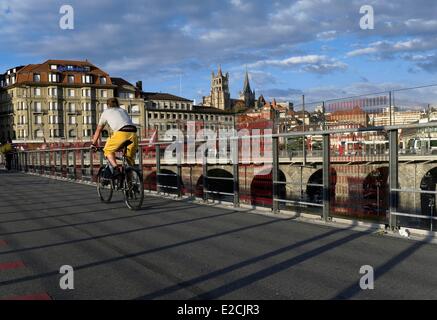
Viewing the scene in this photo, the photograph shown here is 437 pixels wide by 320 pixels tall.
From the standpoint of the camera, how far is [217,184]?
11.0 metres

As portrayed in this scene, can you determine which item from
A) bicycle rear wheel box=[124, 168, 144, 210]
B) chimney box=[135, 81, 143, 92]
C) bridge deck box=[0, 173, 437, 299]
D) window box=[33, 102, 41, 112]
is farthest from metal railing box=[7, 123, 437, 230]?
chimney box=[135, 81, 143, 92]

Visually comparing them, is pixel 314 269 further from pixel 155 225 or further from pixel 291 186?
pixel 291 186

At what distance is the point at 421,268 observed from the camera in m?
4.86

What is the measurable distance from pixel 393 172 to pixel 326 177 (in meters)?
1.21

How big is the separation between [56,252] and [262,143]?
679 centimetres

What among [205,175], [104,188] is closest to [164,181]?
[205,175]

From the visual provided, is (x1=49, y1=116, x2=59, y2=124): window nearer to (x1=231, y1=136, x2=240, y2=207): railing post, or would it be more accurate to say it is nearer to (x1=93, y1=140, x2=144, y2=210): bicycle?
(x1=93, y1=140, x2=144, y2=210): bicycle

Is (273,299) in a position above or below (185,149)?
below

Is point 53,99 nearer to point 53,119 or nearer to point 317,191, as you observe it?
point 53,119

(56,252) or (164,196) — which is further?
(164,196)

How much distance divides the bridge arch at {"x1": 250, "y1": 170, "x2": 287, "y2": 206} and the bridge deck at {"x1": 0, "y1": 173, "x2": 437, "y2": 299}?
117cm
